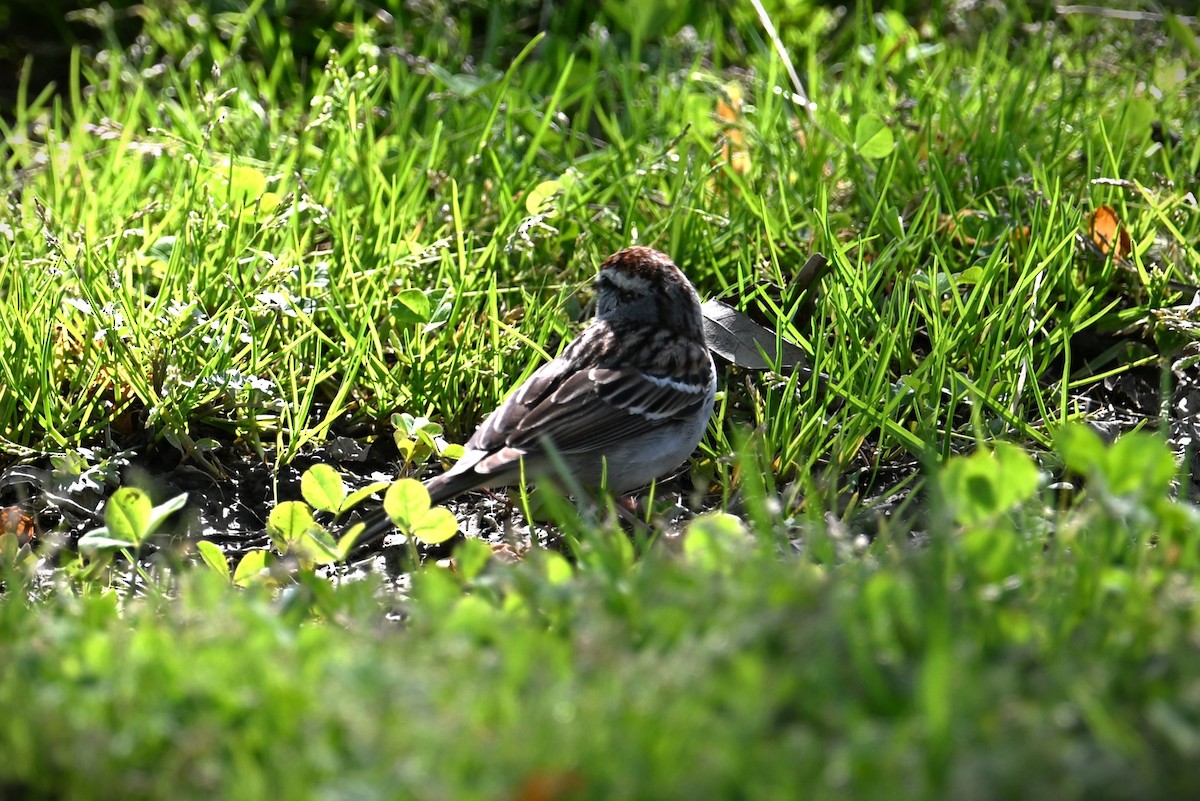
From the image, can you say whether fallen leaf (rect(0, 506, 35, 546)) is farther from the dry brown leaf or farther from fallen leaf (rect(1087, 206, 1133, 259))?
fallen leaf (rect(1087, 206, 1133, 259))

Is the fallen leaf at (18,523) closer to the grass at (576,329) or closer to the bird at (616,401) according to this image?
the grass at (576,329)

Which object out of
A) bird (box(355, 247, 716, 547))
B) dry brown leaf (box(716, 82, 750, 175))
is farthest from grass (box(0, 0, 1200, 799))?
bird (box(355, 247, 716, 547))

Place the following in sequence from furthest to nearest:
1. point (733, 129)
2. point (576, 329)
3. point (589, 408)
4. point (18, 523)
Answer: point (733, 129), point (576, 329), point (589, 408), point (18, 523)

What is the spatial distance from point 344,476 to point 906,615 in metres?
2.39

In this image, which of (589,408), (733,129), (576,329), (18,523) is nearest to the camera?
(18,523)

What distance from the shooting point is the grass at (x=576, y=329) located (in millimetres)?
1993

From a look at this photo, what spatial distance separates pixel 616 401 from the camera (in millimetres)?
4133

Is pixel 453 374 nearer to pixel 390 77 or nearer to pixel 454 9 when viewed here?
pixel 390 77

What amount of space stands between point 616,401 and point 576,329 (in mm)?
620

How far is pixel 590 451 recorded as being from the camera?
409 centimetres

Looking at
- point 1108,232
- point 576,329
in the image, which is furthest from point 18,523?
point 1108,232

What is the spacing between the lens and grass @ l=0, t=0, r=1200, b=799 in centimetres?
199

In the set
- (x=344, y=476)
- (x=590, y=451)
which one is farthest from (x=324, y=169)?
(x=590, y=451)

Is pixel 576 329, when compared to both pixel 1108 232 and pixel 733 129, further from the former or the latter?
pixel 1108 232
